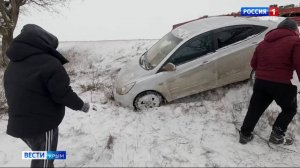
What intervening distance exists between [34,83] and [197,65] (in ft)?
12.5

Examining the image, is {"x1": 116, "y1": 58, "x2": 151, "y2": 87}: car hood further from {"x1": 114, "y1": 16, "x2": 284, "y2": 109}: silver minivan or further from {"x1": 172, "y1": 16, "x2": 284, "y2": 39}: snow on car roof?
{"x1": 172, "y1": 16, "x2": 284, "y2": 39}: snow on car roof

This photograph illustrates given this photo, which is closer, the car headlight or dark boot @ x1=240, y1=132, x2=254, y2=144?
dark boot @ x1=240, y1=132, x2=254, y2=144

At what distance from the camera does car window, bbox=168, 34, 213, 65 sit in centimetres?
628

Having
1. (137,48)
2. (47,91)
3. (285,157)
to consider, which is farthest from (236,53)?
(137,48)

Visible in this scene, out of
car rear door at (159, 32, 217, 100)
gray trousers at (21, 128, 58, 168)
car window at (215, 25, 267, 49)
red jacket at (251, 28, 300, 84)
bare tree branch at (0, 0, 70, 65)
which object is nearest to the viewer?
gray trousers at (21, 128, 58, 168)

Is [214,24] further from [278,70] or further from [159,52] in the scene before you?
[278,70]

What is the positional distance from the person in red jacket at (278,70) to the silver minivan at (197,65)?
1.61m

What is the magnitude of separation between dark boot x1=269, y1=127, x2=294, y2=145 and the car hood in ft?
8.86

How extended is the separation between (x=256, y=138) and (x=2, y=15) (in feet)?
40.2

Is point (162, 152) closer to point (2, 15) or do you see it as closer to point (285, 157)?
point (285, 157)

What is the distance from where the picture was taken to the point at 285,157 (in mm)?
4598

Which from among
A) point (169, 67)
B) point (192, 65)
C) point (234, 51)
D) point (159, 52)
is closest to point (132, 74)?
point (159, 52)

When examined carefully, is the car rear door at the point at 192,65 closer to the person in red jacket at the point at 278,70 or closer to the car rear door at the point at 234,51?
the car rear door at the point at 234,51

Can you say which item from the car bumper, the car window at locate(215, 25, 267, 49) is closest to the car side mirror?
the car bumper
